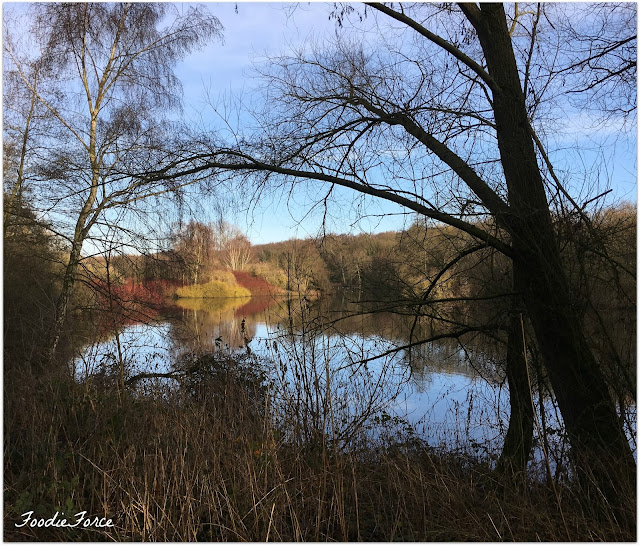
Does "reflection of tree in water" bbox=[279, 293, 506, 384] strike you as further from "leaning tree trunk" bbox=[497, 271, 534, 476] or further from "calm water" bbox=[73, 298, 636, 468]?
"leaning tree trunk" bbox=[497, 271, 534, 476]

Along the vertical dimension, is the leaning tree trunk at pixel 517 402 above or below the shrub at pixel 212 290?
below

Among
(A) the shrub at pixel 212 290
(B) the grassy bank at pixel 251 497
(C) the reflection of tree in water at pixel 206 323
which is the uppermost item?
(A) the shrub at pixel 212 290

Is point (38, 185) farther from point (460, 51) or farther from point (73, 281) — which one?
point (460, 51)

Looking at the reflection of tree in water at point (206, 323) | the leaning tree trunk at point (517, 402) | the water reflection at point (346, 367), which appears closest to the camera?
the water reflection at point (346, 367)

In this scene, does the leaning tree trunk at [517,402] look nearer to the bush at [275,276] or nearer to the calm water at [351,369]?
the calm water at [351,369]

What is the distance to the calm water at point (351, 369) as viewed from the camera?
125 inches

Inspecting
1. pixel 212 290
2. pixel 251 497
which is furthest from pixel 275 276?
pixel 212 290

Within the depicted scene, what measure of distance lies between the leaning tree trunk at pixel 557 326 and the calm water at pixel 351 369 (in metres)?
0.24

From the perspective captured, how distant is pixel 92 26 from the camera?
273 inches

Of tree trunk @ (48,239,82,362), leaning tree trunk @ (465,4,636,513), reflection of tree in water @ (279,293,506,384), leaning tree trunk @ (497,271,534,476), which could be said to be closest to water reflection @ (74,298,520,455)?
reflection of tree in water @ (279,293,506,384)

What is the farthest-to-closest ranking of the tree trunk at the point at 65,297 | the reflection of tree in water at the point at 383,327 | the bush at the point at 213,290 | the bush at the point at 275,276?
the bush at the point at 213,290, the tree trunk at the point at 65,297, the reflection of tree in water at the point at 383,327, the bush at the point at 275,276

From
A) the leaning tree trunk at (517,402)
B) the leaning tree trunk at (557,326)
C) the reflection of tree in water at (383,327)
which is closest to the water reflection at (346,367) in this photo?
the reflection of tree in water at (383,327)

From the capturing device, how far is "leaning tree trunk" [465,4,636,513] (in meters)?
3.21

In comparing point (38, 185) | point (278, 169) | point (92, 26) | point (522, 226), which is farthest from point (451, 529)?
point (92, 26)
